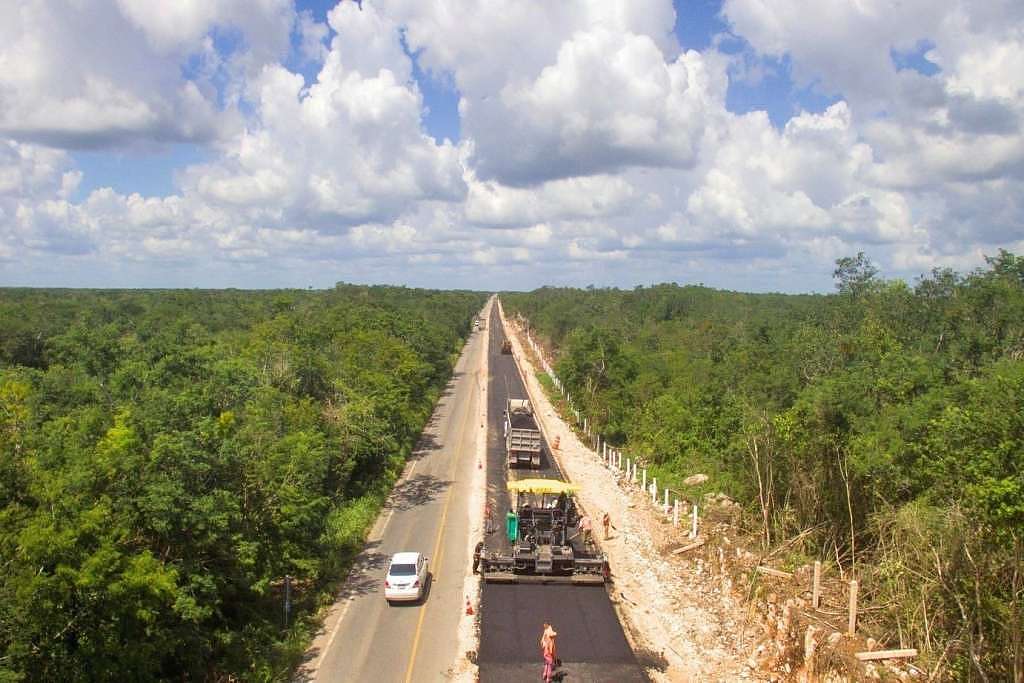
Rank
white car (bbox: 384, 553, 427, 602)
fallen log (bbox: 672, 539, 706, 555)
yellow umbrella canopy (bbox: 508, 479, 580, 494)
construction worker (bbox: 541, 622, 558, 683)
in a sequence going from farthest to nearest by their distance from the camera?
1. fallen log (bbox: 672, 539, 706, 555)
2. yellow umbrella canopy (bbox: 508, 479, 580, 494)
3. white car (bbox: 384, 553, 427, 602)
4. construction worker (bbox: 541, 622, 558, 683)

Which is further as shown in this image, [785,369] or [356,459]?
[785,369]

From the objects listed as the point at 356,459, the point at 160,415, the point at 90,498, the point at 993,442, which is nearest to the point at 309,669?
the point at 90,498

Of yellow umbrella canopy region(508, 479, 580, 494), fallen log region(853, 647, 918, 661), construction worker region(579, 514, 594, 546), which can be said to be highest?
yellow umbrella canopy region(508, 479, 580, 494)

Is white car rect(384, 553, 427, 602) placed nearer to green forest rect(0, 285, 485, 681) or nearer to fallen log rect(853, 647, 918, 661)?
green forest rect(0, 285, 485, 681)

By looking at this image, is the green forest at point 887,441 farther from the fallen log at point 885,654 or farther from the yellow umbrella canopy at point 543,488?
the yellow umbrella canopy at point 543,488

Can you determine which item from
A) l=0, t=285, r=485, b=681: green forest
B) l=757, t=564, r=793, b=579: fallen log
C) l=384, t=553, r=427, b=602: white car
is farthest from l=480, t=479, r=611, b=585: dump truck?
l=0, t=285, r=485, b=681: green forest

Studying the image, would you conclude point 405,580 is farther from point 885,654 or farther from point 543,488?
point 885,654

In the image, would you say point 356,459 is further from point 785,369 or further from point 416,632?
point 785,369
